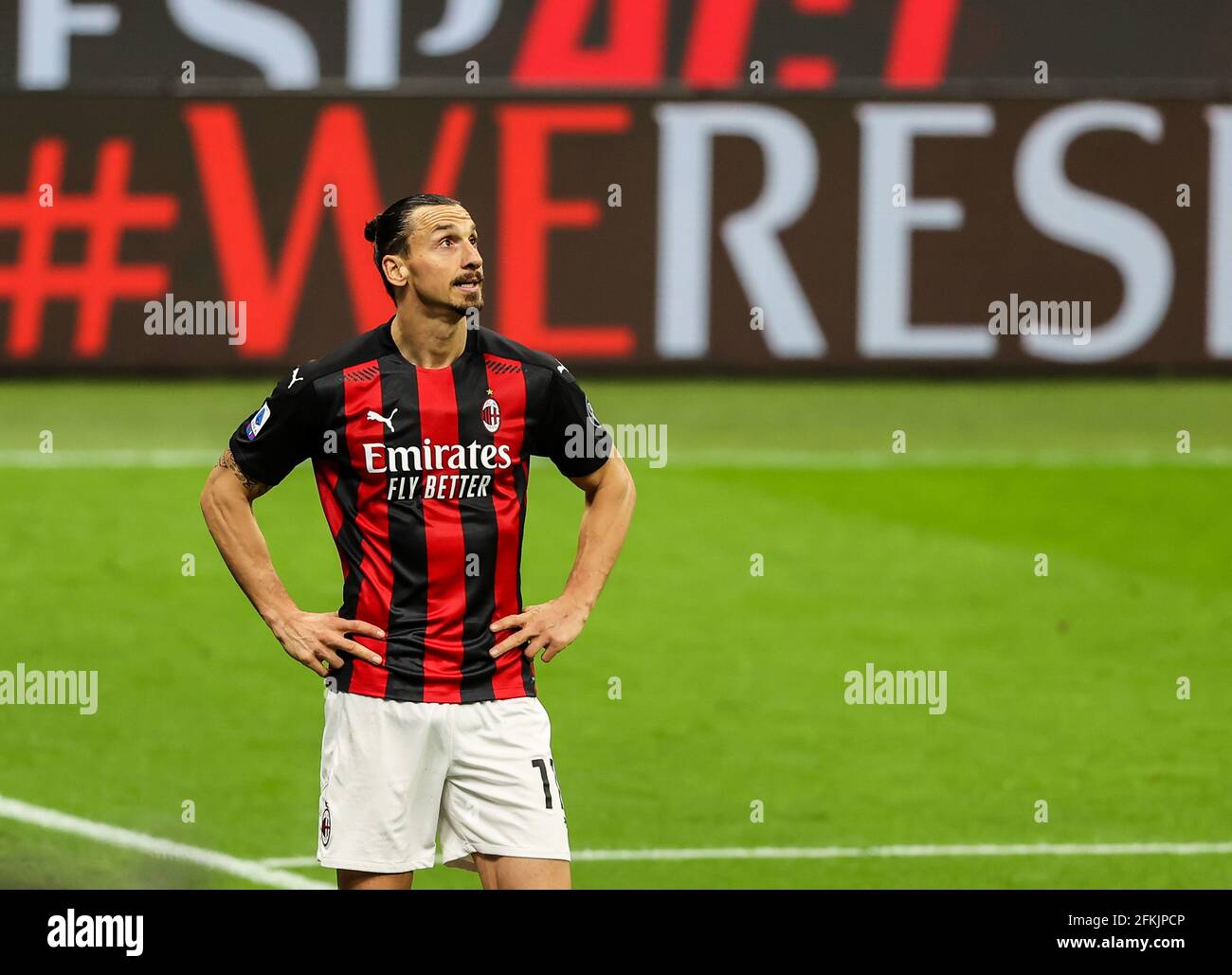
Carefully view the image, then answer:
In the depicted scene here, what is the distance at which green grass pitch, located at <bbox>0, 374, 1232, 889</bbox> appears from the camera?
339 inches

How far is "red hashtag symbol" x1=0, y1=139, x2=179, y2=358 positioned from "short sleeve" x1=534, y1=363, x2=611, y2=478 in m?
12.6

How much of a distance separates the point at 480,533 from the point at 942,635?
627 centimetres

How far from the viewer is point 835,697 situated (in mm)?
10609

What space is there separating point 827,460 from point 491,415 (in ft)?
35.1

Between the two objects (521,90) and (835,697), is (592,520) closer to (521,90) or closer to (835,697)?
(835,697)

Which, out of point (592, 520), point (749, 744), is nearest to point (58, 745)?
point (749, 744)
